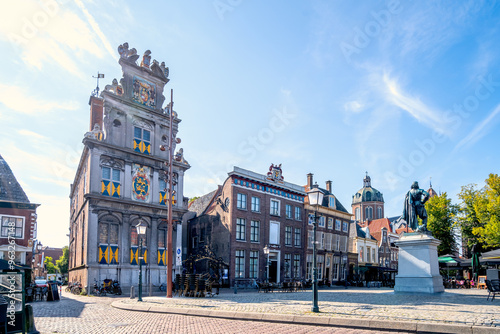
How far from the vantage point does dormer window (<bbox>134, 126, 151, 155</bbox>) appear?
30.1m

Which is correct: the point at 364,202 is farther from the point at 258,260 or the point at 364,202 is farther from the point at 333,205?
the point at 258,260

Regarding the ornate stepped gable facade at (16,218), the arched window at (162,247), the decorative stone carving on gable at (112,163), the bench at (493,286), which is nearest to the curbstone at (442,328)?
the bench at (493,286)

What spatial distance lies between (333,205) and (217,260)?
737 inches

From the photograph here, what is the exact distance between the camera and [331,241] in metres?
45.8

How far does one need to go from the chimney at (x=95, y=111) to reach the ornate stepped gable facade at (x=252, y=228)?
39.5ft

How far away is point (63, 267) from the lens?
76625 mm

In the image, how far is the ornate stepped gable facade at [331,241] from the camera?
43812 mm

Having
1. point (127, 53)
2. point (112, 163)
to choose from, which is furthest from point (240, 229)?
point (127, 53)

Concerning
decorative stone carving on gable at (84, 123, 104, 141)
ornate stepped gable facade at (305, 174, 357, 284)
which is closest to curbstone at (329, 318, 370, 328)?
decorative stone carving on gable at (84, 123, 104, 141)

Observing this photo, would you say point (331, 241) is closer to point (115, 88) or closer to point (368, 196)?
point (115, 88)

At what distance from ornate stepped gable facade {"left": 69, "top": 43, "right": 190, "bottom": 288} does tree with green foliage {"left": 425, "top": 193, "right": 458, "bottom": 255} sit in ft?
92.1

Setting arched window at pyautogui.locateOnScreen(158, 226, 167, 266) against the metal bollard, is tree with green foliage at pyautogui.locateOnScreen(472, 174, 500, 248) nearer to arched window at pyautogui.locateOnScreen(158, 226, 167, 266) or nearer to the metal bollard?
arched window at pyautogui.locateOnScreen(158, 226, 167, 266)

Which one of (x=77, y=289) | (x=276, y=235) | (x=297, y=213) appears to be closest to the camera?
(x=77, y=289)

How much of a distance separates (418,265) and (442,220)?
29.7 meters
